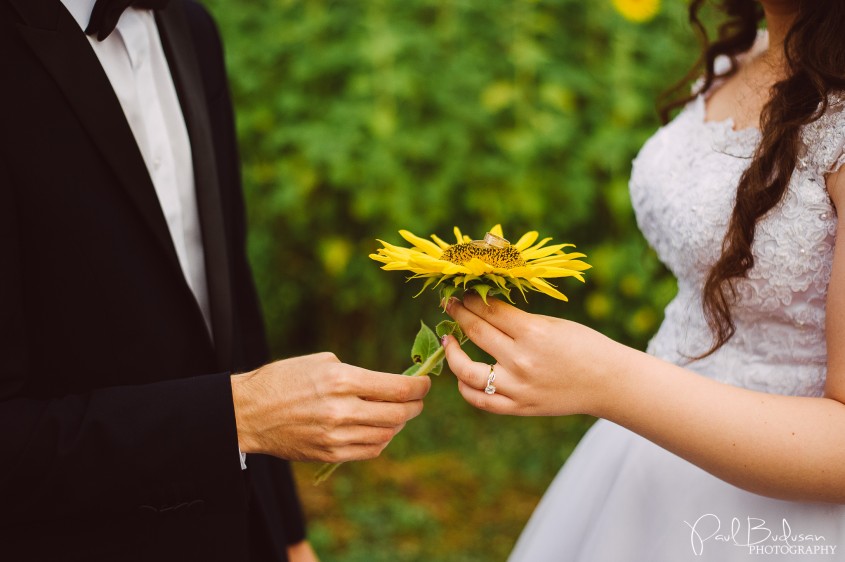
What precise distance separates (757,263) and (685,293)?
29 centimetres

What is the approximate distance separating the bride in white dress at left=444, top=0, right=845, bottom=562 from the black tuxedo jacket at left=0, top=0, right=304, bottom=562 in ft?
1.63

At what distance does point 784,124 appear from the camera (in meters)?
1.47

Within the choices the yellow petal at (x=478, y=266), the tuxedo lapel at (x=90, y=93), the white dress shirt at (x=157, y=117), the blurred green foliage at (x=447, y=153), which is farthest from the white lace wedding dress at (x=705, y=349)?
the blurred green foliage at (x=447, y=153)

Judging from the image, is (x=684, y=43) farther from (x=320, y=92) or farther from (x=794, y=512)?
(x=794, y=512)

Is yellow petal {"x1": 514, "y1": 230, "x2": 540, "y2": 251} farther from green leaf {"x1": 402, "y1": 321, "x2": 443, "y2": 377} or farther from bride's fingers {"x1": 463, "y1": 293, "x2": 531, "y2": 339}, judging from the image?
green leaf {"x1": 402, "y1": 321, "x2": 443, "y2": 377}

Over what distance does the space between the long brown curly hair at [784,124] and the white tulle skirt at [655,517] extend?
29 cm

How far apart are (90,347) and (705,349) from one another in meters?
1.21

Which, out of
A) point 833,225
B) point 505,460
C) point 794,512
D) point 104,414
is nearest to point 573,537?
point 794,512

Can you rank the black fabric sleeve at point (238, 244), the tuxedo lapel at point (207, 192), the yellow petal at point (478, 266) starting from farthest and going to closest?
the black fabric sleeve at point (238, 244) → the tuxedo lapel at point (207, 192) → the yellow petal at point (478, 266)

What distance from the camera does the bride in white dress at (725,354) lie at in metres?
1.30

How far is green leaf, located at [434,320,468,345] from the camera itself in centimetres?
136

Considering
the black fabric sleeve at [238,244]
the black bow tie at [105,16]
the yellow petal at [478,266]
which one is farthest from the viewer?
the black fabric sleeve at [238,244]

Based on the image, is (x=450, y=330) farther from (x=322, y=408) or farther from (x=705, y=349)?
(x=705, y=349)

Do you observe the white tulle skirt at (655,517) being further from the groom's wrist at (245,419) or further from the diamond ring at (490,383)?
the groom's wrist at (245,419)
